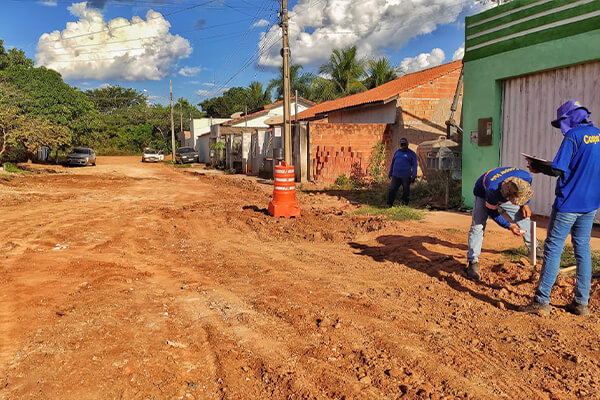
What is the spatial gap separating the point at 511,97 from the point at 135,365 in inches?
341

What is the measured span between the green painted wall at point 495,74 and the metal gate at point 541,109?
0.17m

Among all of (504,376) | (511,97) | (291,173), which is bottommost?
(504,376)

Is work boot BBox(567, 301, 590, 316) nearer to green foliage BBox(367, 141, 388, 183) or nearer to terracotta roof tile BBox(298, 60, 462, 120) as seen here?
green foliage BBox(367, 141, 388, 183)

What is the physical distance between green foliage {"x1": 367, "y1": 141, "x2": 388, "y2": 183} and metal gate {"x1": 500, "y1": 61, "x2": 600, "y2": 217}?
8.58m

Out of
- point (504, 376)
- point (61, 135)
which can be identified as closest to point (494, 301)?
point (504, 376)

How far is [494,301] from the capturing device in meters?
4.66

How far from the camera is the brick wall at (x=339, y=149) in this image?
17719 mm

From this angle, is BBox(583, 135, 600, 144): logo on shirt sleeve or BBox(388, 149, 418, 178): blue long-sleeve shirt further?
BBox(388, 149, 418, 178): blue long-sleeve shirt

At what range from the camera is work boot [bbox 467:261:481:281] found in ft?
17.5

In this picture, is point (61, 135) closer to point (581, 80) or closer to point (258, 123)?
point (258, 123)

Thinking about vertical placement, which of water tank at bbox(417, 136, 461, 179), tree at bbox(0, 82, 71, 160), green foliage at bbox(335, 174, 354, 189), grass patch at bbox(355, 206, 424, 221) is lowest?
grass patch at bbox(355, 206, 424, 221)

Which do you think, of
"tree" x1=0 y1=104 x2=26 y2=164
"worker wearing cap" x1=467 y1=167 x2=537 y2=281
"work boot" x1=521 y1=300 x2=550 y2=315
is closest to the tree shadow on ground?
"work boot" x1=521 y1=300 x2=550 y2=315

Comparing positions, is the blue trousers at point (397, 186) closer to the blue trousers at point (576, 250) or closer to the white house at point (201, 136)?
the blue trousers at point (576, 250)

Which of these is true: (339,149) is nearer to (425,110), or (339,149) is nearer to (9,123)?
(425,110)
